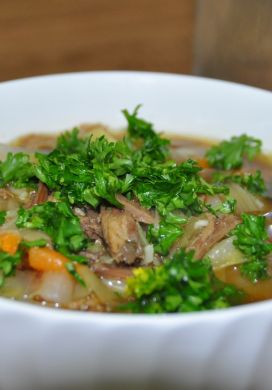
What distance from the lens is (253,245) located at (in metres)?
2.16

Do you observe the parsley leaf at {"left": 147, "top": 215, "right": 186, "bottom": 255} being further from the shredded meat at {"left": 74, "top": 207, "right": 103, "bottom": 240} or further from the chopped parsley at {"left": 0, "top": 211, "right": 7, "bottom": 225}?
the chopped parsley at {"left": 0, "top": 211, "right": 7, "bottom": 225}

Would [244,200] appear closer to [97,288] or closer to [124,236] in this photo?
[124,236]

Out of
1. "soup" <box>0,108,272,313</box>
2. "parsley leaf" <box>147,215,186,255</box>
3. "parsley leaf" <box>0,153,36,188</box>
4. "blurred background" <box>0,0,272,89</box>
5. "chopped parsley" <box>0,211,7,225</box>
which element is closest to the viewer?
"soup" <box>0,108,272,313</box>

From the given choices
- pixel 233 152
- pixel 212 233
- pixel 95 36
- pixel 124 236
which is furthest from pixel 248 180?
pixel 95 36

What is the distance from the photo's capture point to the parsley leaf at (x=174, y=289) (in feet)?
5.74

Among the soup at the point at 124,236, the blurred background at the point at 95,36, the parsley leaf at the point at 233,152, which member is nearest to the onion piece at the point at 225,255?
the soup at the point at 124,236

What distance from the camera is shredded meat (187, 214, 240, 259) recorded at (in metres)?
2.17

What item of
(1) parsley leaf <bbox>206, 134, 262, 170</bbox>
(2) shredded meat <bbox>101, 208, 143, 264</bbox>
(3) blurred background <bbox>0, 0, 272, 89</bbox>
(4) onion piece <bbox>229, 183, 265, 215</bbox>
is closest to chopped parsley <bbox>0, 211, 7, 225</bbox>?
(2) shredded meat <bbox>101, 208, 143, 264</bbox>

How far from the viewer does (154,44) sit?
4.63m

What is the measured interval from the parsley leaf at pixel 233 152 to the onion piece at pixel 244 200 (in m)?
0.31

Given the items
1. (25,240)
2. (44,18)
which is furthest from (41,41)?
(25,240)

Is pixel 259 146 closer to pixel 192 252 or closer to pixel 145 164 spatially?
pixel 145 164

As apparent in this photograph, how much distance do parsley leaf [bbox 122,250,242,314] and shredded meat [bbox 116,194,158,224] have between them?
1.13 ft

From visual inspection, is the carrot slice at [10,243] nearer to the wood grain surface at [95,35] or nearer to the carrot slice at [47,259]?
the carrot slice at [47,259]
